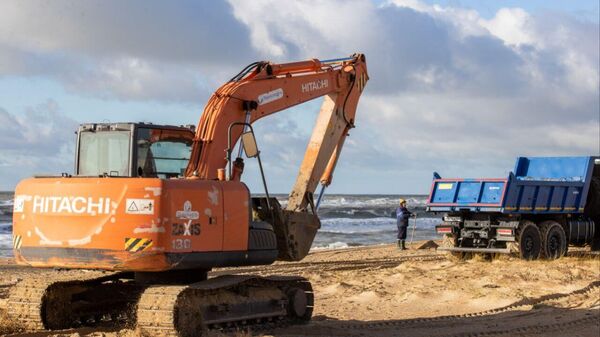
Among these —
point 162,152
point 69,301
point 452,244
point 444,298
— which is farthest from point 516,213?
point 69,301

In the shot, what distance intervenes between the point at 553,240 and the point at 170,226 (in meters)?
14.4

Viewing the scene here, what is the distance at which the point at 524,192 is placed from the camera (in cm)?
2106

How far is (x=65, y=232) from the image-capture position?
10289 millimetres

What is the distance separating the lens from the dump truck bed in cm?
2067

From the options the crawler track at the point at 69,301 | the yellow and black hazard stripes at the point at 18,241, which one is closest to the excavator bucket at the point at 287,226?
the crawler track at the point at 69,301

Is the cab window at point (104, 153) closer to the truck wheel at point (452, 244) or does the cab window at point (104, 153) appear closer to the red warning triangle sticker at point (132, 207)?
the red warning triangle sticker at point (132, 207)

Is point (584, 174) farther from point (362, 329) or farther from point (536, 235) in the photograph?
point (362, 329)

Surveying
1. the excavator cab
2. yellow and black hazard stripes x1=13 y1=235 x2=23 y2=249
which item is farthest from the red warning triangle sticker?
yellow and black hazard stripes x1=13 y1=235 x2=23 y2=249

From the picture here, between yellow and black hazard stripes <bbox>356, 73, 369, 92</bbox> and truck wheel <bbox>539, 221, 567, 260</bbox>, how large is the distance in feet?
30.2

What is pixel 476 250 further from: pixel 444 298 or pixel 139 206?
pixel 139 206

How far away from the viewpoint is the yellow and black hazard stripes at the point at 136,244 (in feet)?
32.3

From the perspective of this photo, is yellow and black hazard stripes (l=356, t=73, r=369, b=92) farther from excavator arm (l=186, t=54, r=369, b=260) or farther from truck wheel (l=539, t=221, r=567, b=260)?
truck wheel (l=539, t=221, r=567, b=260)

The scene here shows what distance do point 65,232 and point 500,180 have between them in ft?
41.6

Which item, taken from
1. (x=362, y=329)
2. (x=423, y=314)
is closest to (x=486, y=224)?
(x=423, y=314)
